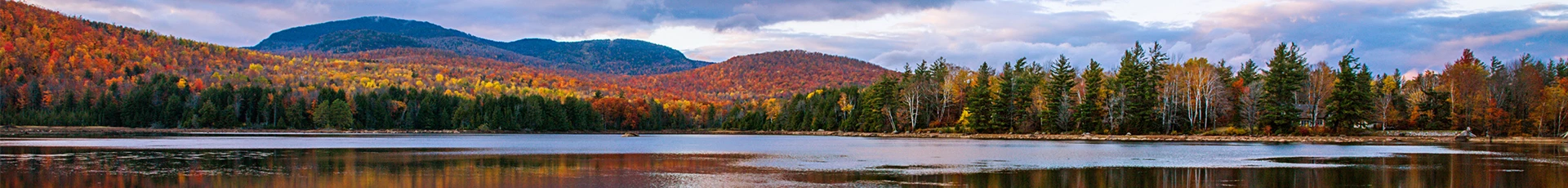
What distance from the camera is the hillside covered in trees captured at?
6681cm

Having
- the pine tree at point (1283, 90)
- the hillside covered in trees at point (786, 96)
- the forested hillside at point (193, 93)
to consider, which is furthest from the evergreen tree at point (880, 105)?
the forested hillside at point (193, 93)

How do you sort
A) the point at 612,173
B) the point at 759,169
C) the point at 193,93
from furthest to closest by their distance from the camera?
1. the point at 193,93
2. the point at 759,169
3. the point at 612,173

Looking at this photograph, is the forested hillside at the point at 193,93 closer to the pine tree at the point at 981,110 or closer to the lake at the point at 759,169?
the pine tree at the point at 981,110

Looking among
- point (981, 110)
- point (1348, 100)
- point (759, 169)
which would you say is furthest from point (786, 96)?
point (759, 169)

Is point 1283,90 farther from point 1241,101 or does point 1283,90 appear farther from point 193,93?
point 193,93

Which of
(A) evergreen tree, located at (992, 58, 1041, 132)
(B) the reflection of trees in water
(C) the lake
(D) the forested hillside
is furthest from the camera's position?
(D) the forested hillside

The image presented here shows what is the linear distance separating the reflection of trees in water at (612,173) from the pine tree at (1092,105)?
3912 centimetres

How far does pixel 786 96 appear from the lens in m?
170

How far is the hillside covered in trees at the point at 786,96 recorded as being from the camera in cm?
6681

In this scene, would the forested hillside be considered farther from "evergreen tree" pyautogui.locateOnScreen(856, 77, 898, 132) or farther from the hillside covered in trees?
"evergreen tree" pyautogui.locateOnScreen(856, 77, 898, 132)

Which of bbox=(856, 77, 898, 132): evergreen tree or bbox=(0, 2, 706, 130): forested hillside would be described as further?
bbox=(0, 2, 706, 130): forested hillside

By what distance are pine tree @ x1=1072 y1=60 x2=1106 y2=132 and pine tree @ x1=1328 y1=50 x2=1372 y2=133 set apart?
1367 cm

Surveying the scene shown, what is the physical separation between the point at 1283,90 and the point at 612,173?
184ft

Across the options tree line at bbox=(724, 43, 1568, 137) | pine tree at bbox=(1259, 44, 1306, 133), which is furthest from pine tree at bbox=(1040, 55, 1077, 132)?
pine tree at bbox=(1259, 44, 1306, 133)
